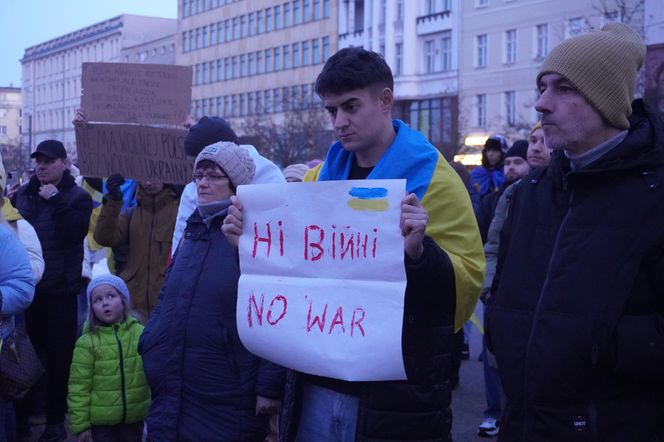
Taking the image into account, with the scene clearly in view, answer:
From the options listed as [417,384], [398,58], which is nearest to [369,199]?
[417,384]

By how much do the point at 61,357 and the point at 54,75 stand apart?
101 m

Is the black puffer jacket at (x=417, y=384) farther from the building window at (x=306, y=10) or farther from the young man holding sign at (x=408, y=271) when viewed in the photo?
the building window at (x=306, y=10)

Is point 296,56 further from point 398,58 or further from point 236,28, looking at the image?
point 398,58

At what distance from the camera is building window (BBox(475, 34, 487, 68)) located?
48969 millimetres

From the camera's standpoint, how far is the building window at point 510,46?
154 ft

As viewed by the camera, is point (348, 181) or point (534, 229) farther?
point (348, 181)

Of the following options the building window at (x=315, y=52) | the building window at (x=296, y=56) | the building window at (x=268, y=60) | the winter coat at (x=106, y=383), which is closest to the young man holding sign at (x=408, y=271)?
the winter coat at (x=106, y=383)

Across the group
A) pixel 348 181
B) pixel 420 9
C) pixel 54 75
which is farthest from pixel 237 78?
pixel 348 181

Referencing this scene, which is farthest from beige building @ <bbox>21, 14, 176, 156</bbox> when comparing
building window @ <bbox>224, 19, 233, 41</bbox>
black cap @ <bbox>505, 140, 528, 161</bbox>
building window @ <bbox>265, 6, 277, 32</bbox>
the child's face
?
the child's face

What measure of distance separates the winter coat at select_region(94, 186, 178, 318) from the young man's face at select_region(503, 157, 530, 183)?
96.8 inches

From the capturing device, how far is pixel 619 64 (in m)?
2.86

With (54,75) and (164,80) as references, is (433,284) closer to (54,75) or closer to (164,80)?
(164,80)

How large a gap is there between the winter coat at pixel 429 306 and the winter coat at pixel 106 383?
104 inches

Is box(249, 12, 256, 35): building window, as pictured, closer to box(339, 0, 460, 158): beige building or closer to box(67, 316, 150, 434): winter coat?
box(339, 0, 460, 158): beige building
